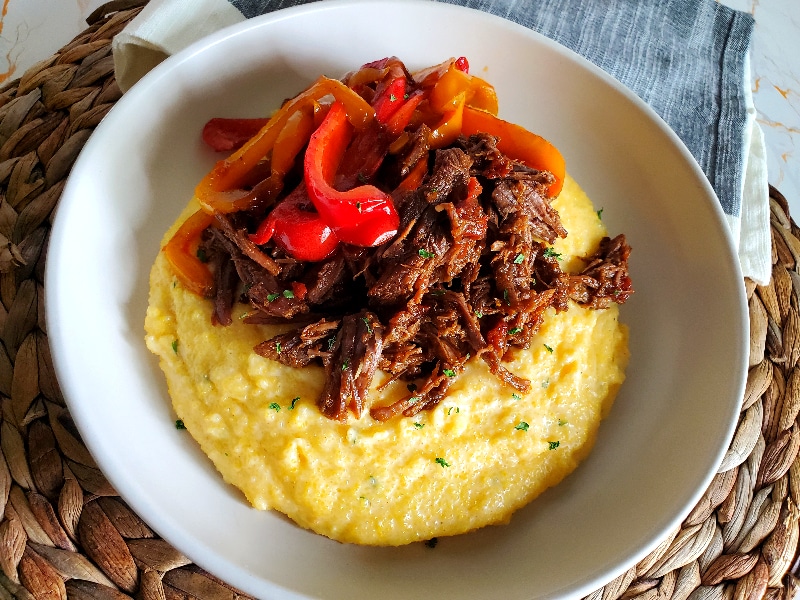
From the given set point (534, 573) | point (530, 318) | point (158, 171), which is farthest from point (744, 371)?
point (158, 171)

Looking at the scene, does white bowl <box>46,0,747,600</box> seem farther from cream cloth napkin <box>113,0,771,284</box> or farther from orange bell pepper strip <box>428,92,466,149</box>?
orange bell pepper strip <box>428,92,466,149</box>

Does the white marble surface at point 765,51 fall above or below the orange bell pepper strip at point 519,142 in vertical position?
below

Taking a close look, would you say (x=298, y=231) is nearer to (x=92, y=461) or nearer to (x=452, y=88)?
(x=452, y=88)

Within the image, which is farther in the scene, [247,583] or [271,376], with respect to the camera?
[271,376]

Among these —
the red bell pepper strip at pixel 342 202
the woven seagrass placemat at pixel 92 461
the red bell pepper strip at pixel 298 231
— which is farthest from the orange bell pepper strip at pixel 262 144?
the woven seagrass placemat at pixel 92 461

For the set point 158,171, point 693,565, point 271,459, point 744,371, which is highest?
point 158,171

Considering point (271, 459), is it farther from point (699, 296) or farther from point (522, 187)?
point (699, 296)

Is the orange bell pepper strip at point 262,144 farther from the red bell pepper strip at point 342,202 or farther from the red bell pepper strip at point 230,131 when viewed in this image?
the red bell pepper strip at point 230,131
